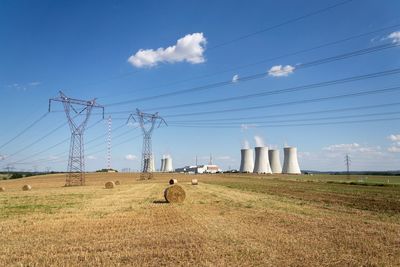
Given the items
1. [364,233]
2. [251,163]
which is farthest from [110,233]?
[251,163]

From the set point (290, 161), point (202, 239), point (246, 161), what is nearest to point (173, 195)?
point (202, 239)

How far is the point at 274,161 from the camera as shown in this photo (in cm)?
16488

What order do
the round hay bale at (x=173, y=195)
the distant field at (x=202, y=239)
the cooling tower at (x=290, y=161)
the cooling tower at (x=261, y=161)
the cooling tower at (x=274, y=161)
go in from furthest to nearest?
the cooling tower at (x=274, y=161) → the cooling tower at (x=261, y=161) → the cooling tower at (x=290, y=161) → the round hay bale at (x=173, y=195) → the distant field at (x=202, y=239)

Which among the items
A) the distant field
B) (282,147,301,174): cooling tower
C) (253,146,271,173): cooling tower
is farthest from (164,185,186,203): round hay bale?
(253,146,271,173): cooling tower

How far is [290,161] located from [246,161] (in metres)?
23.7

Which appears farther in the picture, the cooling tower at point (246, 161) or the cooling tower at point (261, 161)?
the cooling tower at point (246, 161)

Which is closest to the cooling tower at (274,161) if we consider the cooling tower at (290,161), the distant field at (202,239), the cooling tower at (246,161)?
the cooling tower at (246,161)

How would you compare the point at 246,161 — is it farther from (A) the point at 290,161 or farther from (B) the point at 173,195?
(B) the point at 173,195

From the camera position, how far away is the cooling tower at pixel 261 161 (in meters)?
152

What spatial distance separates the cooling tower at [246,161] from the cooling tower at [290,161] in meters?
19.3

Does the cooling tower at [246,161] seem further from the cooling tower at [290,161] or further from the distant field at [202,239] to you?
the distant field at [202,239]

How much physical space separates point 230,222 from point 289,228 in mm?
2980

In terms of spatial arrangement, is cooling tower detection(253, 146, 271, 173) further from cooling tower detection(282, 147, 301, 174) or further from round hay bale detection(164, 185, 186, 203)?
round hay bale detection(164, 185, 186, 203)

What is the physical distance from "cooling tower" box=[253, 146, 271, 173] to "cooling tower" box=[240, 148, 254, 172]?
876 cm
